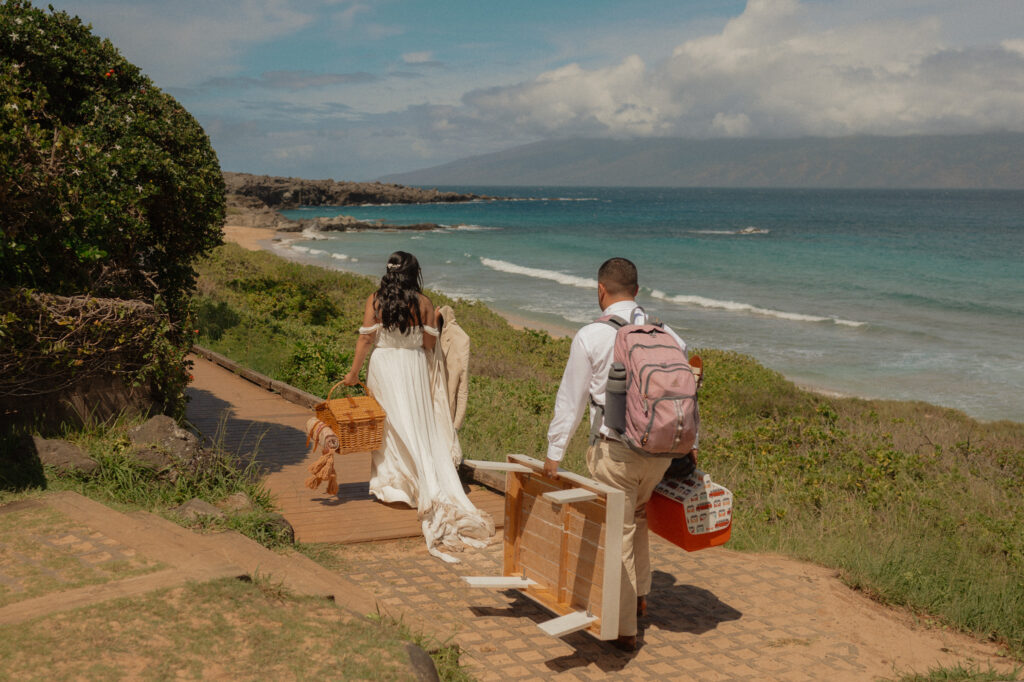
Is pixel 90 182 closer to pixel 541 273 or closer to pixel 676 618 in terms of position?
pixel 676 618

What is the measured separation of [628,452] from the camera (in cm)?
490

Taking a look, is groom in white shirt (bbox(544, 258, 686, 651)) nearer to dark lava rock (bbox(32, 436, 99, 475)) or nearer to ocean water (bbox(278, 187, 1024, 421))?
dark lava rock (bbox(32, 436, 99, 475))

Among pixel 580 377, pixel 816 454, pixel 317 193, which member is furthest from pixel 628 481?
pixel 317 193

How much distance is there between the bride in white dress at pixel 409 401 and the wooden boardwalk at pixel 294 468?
0.27 metres

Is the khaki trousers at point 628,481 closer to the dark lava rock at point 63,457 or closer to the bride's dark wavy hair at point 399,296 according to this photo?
the bride's dark wavy hair at point 399,296

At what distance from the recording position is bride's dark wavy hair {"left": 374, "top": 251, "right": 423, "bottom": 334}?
7074 mm

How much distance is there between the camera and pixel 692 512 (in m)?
5.04

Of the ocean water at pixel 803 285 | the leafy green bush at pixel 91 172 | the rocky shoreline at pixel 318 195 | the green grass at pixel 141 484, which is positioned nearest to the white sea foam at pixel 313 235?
the ocean water at pixel 803 285

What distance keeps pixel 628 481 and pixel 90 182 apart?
5091 millimetres

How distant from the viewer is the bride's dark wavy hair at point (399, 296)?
707 cm

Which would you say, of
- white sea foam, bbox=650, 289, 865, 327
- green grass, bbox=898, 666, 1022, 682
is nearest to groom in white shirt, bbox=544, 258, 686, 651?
green grass, bbox=898, 666, 1022, 682

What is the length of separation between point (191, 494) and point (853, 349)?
2580cm

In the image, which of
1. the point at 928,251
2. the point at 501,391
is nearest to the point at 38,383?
the point at 501,391

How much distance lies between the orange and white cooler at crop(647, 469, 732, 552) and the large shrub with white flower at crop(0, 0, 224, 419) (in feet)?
14.9
